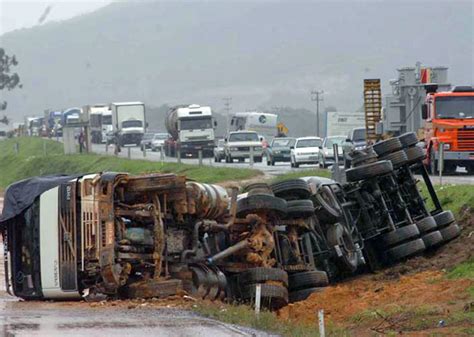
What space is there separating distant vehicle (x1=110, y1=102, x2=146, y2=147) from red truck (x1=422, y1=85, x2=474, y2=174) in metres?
59.6

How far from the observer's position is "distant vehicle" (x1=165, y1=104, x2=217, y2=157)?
7719 cm

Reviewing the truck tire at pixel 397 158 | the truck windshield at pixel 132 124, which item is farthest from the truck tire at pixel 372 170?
the truck windshield at pixel 132 124

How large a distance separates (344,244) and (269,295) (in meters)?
3.28

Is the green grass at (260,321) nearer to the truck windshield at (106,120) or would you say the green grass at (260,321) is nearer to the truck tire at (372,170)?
the truck tire at (372,170)

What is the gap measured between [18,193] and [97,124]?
9424cm

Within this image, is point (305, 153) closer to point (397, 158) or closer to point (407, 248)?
point (397, 158)

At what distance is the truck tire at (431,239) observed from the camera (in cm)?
2314

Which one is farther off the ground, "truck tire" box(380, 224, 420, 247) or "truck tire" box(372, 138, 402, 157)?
"truck tire" box(372, 138, 402, 157)

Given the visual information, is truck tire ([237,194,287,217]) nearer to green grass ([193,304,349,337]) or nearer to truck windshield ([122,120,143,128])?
green grass ([193,304,349,337])

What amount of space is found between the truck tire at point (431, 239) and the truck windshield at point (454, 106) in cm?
1840

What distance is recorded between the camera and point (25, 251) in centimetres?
1953

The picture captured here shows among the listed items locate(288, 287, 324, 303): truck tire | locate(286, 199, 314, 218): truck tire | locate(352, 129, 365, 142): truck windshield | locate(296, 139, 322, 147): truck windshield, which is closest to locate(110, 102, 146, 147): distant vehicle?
locate(296, 139, 322, 147): truck windshield

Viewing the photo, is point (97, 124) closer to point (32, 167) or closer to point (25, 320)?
point (32, 167)

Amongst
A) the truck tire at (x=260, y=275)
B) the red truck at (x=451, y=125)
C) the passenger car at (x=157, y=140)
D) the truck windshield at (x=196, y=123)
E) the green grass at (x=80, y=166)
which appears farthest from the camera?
the passenger car at (x=157, y=140)
